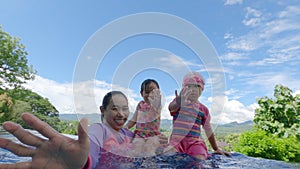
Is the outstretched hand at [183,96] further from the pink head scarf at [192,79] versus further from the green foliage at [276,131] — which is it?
the green foliage at [276,131]

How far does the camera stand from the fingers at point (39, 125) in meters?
0.99

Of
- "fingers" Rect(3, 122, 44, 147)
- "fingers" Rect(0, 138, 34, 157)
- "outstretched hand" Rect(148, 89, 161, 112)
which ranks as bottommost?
"fingers" Rect(0, 138, 34, 157)

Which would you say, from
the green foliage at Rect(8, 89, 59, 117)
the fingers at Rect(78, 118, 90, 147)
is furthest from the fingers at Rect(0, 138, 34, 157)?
the green foliage at Rect(8, 89, 59, 117)

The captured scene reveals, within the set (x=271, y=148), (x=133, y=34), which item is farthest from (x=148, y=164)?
(x=271, y=148)

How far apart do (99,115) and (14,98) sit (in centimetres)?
1422

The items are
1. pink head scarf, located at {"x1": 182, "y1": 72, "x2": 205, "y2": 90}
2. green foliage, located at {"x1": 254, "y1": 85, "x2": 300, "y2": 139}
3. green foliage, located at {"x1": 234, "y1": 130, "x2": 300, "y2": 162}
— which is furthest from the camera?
green foliage, located at {"x1": 254, "y1": 85, "x2": 300, "y2": 139}

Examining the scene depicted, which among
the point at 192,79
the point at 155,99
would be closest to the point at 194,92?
the point at 192,79

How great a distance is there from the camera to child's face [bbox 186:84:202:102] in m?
2.71

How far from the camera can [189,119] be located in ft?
9.29

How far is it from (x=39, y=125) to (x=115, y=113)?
3.07ft

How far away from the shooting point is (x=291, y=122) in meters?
5.27

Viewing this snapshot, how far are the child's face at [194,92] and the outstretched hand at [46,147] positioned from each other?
5.94ft

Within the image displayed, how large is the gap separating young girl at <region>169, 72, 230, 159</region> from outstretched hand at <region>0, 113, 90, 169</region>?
169 cm

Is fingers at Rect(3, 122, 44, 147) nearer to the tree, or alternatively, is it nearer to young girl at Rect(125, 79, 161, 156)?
young girl at Rect(125, 79, 161, 156)
